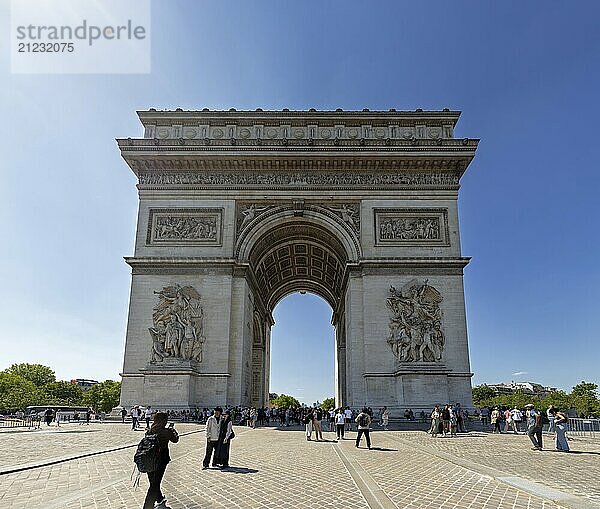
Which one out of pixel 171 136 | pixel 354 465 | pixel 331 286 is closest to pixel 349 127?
pixel 171 136

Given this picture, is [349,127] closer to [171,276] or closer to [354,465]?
[171,276]

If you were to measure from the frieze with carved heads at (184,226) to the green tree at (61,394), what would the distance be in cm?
5801

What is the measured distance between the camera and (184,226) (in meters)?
32.9

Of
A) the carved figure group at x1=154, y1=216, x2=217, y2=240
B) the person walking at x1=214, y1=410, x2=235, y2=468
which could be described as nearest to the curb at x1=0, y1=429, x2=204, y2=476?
the person walking at x1=214, y1=410, x2=235, y2=468

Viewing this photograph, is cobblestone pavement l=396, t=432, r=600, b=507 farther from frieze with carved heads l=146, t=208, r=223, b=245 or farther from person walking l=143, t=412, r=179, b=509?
frieze with carved heads l=146, t=208, r=223, b=245

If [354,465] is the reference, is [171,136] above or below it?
above

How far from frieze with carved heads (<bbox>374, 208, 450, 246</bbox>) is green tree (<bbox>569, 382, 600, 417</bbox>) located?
5647 cm

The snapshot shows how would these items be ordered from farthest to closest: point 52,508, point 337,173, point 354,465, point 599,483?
point 337,173 < point 354,465 < point 599,483 < point 52,508

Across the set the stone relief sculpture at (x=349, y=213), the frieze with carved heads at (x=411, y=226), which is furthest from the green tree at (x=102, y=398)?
the frieze with carved heads at (x=411, y=226)

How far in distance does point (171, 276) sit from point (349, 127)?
15332mm

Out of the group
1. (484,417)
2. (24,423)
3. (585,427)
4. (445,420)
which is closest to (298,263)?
(484,417)

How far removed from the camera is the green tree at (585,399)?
254 ft

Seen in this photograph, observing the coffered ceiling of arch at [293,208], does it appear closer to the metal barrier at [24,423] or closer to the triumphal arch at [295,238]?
the triumphal arch at [295,238]

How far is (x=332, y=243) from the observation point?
35188 mm
